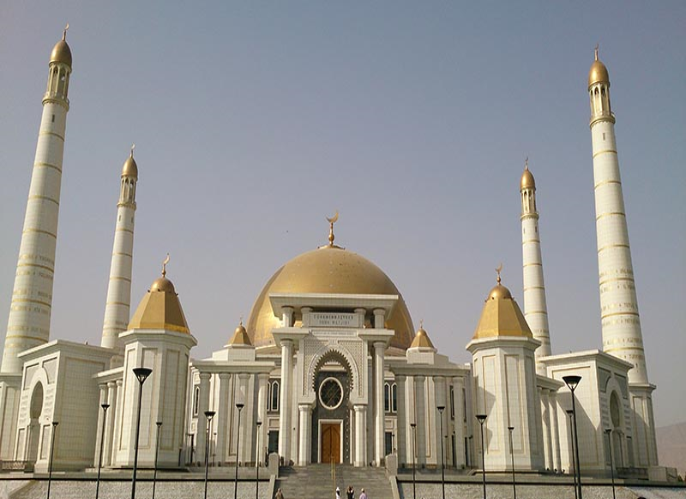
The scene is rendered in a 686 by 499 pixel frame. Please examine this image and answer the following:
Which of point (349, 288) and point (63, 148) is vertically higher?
point (63, 148)

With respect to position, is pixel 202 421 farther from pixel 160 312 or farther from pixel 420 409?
pixel 420 409

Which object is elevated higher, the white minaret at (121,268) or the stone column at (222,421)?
the white minaret at (121,268)

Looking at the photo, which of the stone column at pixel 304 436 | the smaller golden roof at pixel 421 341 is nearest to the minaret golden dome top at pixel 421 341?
the smaller golden roof at pixel 421 341

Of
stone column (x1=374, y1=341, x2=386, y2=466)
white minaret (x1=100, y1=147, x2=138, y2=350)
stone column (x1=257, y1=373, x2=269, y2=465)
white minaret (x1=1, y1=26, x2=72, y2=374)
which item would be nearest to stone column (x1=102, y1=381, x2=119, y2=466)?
white minaret (x1=1, y1=26, x2=72, y2=374)

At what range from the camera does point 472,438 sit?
131ft

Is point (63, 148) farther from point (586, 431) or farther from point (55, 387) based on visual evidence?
point (586, 431)

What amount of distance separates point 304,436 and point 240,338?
14.2 meters

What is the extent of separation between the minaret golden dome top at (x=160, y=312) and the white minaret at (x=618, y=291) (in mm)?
23488

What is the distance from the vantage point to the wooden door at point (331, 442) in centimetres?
3847

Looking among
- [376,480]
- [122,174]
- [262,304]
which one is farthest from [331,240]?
[376,480]

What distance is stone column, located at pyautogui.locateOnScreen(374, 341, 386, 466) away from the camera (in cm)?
3181

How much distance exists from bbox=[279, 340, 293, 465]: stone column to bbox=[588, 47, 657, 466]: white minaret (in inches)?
758

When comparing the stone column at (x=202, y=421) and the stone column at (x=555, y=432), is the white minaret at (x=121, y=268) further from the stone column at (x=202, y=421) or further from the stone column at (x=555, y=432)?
the stone column at (x=555, y=432)

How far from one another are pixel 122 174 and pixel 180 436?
24568 mm
